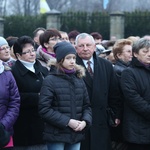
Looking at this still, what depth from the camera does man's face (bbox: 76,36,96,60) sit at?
6018 mm

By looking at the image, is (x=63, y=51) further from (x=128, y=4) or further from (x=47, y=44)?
(x=128, y=4)

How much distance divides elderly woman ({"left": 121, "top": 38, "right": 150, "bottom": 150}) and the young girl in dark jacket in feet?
2.09

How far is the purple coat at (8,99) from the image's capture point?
17.1ft

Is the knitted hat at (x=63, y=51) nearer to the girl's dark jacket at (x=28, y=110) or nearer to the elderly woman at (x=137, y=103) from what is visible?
the girl's dark jacket at (x=28, y=110)

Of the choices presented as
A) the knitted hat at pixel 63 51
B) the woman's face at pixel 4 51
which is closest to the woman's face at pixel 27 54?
the woman's face at pixel 4 51

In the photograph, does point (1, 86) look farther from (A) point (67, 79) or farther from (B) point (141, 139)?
(B) point (141, 139)

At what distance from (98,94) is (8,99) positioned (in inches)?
50.2

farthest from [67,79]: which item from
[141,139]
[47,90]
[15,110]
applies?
[141,139]

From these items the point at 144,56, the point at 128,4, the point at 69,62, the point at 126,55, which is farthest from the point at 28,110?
the point at 128,4

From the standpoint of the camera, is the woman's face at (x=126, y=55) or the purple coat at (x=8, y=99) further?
the woman's face at (x=126, y=55)

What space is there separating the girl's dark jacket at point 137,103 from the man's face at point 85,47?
1.79 ft

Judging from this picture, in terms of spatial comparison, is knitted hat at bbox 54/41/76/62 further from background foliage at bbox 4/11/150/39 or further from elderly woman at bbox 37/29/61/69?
background foliage at bbox 4/11/150/39

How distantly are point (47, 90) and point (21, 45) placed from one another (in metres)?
0.99

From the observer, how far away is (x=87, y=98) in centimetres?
554
